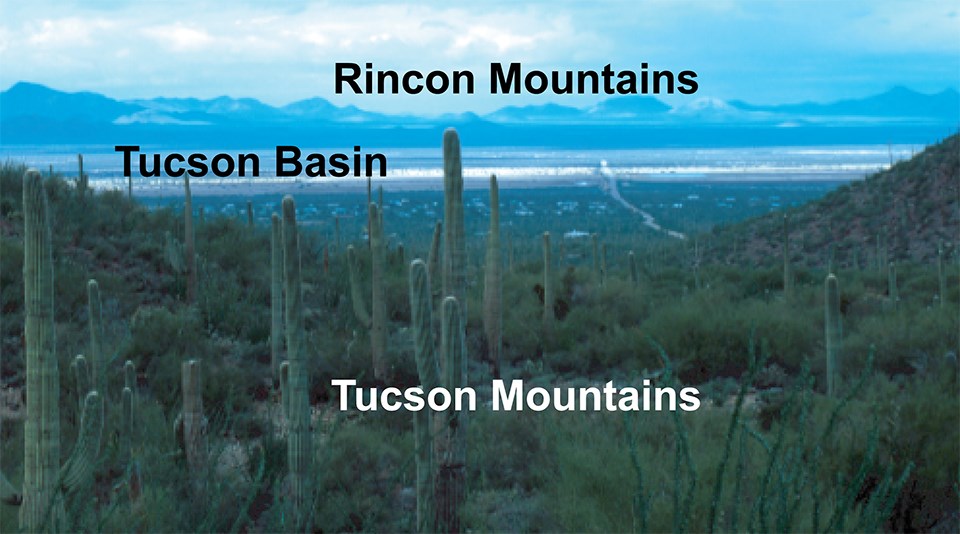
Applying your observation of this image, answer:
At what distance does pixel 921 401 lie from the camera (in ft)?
27.3

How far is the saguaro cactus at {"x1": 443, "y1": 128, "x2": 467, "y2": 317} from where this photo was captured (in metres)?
8.38

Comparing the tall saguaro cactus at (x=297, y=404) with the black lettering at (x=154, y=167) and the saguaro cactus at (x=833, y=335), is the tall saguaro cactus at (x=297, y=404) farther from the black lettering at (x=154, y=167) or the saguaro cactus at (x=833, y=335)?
the saguaro cactus at (x=833, y=335)

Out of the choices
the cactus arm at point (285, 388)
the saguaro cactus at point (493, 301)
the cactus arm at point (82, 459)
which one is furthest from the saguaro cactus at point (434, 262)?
the cactus arm at point (82, 459)

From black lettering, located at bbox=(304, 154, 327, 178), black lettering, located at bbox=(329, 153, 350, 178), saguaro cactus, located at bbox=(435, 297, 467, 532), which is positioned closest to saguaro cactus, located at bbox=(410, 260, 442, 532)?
saguaro cactus, located at bbox=(435, 297, 467, 532)

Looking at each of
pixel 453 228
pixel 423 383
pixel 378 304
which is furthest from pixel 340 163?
pixel 423 383

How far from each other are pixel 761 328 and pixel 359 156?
5907 mm

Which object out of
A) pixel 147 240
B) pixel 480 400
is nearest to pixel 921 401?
pixel 480 400

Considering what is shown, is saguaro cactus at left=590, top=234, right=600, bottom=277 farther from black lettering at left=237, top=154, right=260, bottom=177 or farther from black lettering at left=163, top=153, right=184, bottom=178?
black lettering at left=237, top=154, right=260, bottom=177

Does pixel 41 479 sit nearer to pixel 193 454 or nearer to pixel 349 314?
pixel 193 454

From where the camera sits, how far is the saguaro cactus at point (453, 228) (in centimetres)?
838

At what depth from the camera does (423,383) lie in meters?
6.67

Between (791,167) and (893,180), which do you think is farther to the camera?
(791,167)

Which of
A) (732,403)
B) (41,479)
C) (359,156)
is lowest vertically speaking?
(732,403)

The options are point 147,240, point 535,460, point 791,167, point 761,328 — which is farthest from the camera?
point 791,167
